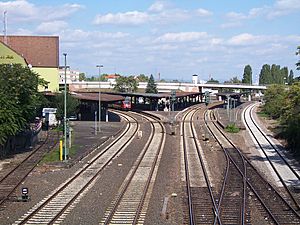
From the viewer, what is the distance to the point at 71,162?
3378cm

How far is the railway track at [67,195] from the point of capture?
1945cm

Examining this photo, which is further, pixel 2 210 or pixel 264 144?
pixel 264 144

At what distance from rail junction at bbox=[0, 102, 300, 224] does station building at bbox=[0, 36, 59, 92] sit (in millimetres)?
43605

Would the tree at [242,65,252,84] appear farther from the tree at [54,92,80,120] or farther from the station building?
the tree at [54,92,80,120]

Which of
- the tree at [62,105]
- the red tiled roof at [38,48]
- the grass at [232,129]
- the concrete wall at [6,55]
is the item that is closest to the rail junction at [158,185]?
the grass at [232,129]

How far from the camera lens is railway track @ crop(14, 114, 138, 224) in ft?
63.8

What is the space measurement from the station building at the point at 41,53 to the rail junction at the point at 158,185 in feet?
143

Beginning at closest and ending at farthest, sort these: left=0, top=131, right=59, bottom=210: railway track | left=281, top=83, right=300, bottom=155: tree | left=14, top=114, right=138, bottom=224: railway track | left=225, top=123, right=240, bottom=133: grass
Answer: left=14, top=114, right=138, bottom=224: railway track → left=0, top=131, right=59, bottom=210: railway track → left=281, top=83, right=300, bottom=155: tree → left=225, top=123, right=240, bottom=133: grass

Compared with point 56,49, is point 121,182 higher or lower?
lower

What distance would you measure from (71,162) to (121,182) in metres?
7.38

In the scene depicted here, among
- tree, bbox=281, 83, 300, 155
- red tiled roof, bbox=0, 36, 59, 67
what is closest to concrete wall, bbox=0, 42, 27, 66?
red tiled roof, bbox=0, 36, 59, 67

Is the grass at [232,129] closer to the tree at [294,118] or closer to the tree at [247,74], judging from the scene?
the tree at [294,118]

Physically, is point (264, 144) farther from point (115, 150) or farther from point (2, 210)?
point (2, 210)

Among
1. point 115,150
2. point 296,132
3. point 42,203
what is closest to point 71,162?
point 115,150
